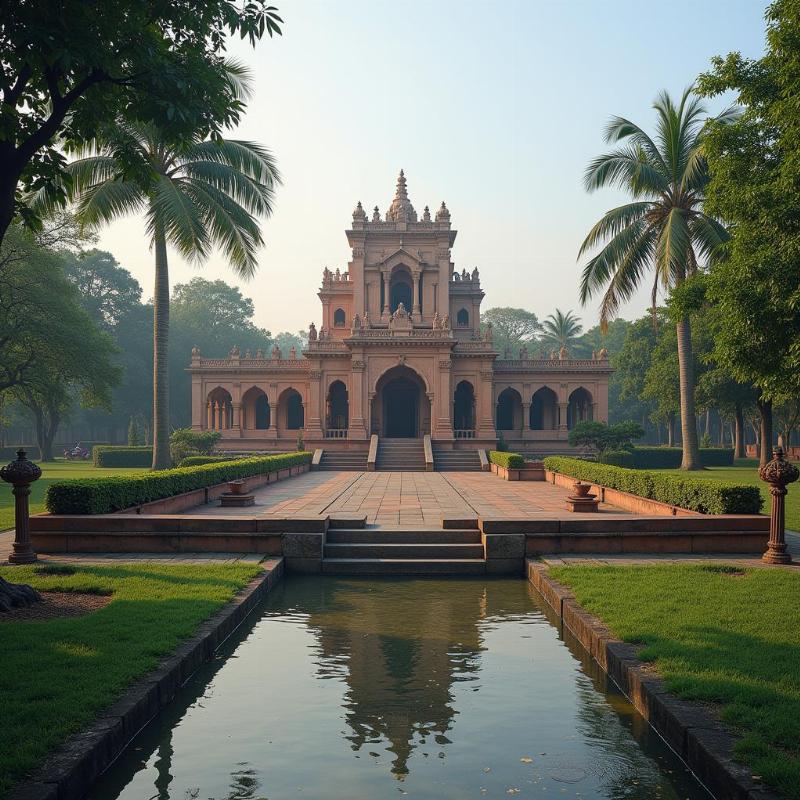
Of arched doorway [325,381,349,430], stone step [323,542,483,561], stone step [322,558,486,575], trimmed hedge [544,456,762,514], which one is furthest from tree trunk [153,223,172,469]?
arched doorway [325,381,349,430]

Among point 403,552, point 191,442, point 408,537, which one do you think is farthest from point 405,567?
point 191,442

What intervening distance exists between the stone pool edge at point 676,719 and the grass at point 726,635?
0.34 ft

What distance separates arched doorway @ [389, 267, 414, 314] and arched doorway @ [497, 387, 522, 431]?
8.45 metres

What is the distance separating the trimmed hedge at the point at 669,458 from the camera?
1689 inches

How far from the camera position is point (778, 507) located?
12.0 m

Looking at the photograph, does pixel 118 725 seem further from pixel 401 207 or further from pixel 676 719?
pixel 401 207

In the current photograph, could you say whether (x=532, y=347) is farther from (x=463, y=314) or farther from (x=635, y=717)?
(x=635, y=717)

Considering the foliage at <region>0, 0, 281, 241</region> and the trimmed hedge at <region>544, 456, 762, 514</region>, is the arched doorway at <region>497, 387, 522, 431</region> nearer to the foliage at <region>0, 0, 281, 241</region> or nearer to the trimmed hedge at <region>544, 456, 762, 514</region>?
the trimmed hedge at <region>544, 456, 762, 514</region>

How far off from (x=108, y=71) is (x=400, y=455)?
30899 millimetres

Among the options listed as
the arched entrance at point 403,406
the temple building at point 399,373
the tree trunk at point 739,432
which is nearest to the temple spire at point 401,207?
the temple building at point 399,373

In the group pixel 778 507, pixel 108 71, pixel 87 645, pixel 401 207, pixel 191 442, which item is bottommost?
pixel 87 645

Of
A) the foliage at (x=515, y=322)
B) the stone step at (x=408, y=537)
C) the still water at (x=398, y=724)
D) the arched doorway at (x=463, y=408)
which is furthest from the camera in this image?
the foliage at (x=515, y=322)

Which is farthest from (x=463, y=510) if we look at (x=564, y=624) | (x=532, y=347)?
(x=532, y=347)

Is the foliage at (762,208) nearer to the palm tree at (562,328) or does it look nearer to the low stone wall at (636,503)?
the low stone wall at (636,503)
